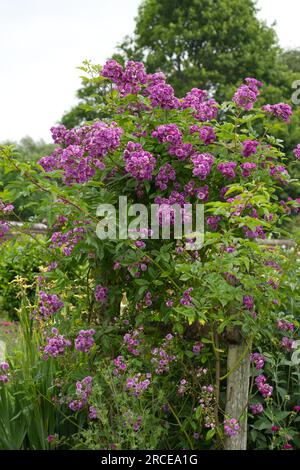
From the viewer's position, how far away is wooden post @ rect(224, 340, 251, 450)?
3359 millimetres

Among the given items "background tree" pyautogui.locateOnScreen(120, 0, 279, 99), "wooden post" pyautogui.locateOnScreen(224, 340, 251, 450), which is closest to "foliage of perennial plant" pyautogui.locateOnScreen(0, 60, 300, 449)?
"wooden post" pyautogui.locateOnScreen(224, 340, 251, 450)

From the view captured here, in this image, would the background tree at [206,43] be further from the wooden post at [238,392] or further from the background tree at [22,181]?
the wooden post at [238,392]

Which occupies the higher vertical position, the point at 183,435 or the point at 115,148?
the point at 115,148

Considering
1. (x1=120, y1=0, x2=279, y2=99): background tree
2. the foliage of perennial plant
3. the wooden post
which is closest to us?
the foliage of perennial plant

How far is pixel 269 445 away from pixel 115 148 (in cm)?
195

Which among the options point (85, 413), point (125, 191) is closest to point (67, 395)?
point (85, 413)

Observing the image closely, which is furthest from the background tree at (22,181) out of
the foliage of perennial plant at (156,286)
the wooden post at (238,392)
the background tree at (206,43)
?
the background tree at (206,43)

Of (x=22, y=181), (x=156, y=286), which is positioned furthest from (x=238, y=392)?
(x=22, y=181)

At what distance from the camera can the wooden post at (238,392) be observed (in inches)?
132

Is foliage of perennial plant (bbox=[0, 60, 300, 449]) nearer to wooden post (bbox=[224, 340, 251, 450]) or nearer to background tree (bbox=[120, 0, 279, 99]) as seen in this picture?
wooden post (bbox=[224, 340, 251, 450])

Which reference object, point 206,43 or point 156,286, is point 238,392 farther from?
point 206,43

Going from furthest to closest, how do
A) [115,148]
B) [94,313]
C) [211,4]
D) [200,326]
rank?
[211,4] < [94,313] < [200,326] < [115,148]

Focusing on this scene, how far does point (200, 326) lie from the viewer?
3.58 meters
